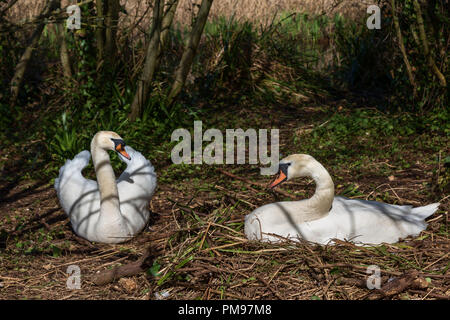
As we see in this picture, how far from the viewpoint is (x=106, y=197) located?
196 inches

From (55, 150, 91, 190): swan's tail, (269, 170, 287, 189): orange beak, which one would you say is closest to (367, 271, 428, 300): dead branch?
(269, 170, 287, 189): orange beak

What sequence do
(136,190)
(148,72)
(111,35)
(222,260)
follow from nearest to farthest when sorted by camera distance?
1. (222,260)
2. (136,190)
3. (148,72)
4. (111,35)

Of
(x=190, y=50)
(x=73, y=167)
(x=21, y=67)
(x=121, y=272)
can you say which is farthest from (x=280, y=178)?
(x=21, y=67)

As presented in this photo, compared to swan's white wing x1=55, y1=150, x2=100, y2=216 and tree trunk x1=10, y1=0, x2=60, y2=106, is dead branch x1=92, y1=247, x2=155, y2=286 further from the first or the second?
tree trunk x1=10, y1=0, x2=60, y2=106

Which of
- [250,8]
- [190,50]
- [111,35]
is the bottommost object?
[190,50]

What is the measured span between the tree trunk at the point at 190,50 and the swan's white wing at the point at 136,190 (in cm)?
220

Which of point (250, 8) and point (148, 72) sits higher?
point (250, 8)

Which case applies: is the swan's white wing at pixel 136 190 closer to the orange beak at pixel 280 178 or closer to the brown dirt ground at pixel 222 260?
the brown dirt ground at pixel 222 260

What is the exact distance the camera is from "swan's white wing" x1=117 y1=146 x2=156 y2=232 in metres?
5.16

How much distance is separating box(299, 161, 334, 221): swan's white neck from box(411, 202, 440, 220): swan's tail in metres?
0.80

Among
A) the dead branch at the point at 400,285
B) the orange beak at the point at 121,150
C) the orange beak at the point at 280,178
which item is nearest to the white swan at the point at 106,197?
the orange beak at the point at 121,150

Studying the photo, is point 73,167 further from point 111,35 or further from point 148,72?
point 111,35

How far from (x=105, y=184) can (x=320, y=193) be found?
188cm
